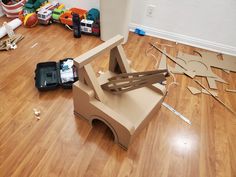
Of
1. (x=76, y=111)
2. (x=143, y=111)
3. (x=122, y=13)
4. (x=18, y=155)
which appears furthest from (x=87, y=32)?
(x=18, y=155)

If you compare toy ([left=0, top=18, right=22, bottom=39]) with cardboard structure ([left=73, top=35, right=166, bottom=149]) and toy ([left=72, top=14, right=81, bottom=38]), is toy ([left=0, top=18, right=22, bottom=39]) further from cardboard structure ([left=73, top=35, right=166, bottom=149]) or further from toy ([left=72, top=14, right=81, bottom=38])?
cardboard structure ([left=73, top=35, right=166, bottom=149])

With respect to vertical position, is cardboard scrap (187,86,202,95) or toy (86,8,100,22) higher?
toy (86,8,100,22)

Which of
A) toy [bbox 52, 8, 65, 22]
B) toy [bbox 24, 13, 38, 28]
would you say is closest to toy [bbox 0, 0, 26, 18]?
toy [bbox 24, 13, 38, 28]

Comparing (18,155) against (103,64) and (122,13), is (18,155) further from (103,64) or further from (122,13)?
(122,13)

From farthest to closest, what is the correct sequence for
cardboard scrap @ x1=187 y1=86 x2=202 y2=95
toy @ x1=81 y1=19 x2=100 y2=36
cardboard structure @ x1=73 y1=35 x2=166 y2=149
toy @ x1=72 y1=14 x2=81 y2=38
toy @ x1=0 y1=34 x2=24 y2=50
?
toy @ x1=81 y1=19 x2=100 y2=36 → toy @ x1=72 y1=14 x2=81 y2=38 → toy @ x1=0 y1=34 x2=24 y2=50 → cardboard scrap @ x1=187 y1=86 x2=202 y2=95 → cardboard structure @ x1=73 y1=35 x2=166 y2=149

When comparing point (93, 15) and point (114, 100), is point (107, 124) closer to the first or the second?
point (114, 100)

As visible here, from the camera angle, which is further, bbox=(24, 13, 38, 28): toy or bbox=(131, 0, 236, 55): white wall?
bbox=(24, 13, 38, 28): toy

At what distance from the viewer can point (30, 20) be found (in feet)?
6.60

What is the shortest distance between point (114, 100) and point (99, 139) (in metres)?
0.25

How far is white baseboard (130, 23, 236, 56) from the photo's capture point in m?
1.98

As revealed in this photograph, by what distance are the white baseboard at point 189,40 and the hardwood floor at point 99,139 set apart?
62 cm

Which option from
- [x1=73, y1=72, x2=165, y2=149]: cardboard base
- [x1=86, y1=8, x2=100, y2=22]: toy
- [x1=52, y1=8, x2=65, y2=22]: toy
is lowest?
[x1=73, y1=72, x2=165, y2=149]: cardboard base

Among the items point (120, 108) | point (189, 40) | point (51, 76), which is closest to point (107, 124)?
point (120, 108)

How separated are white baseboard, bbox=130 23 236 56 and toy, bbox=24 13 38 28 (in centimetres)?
101
